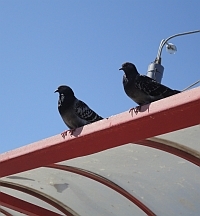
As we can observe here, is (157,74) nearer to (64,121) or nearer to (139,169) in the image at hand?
(64,121)

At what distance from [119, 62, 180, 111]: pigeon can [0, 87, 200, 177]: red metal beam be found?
63cm

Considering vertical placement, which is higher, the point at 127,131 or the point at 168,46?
the point at 168,46

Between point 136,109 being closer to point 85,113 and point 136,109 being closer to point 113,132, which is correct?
point 113,132

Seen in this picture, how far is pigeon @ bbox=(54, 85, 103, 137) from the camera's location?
4.72m

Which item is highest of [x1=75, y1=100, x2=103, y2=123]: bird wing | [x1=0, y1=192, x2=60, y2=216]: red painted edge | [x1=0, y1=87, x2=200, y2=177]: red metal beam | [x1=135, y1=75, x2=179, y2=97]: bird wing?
[x1=75, y1=100, x2=103, y2=123]: bird wing

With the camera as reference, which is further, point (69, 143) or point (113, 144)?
point (69, 143)

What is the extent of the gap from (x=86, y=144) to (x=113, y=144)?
239 millimetres

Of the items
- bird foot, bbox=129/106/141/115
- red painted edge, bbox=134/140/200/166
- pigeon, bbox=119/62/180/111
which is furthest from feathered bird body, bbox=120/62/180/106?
bird foot, bbox=129/106/141/115

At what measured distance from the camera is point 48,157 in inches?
161

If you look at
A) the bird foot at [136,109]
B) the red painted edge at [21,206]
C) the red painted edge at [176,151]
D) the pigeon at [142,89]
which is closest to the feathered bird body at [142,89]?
the pigeon at [142,89]

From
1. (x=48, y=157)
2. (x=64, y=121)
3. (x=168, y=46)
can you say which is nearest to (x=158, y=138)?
(x=48, y=157)

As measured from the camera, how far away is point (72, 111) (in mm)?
4824

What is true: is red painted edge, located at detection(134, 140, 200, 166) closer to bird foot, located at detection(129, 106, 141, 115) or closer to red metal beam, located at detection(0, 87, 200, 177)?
red metal beam, located at detection(0, 87, 200, 177)

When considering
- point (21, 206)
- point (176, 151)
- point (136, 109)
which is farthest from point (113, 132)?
point (21, 206)
